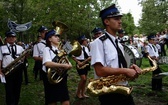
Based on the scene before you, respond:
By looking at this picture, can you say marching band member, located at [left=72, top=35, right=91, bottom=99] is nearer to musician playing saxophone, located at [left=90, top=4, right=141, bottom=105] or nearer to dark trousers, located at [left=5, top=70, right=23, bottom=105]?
dark trousers, located at [left=5, top=70, right=23, bottom=105]

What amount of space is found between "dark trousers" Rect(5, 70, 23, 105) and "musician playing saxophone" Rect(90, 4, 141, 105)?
12.0ft

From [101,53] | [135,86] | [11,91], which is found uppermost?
[101,53]

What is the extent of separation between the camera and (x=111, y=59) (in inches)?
134

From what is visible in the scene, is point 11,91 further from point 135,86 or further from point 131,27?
point 131,27

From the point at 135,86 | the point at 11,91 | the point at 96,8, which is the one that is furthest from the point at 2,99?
the point at 96,8

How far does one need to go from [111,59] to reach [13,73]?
3916 millimetres

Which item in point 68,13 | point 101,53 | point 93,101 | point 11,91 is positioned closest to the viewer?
point 101,53

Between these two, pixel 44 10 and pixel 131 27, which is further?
pixel 131 27

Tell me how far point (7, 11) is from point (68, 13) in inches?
192

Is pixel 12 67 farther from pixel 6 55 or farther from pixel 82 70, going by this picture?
pixel 82 70

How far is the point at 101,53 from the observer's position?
3.42m

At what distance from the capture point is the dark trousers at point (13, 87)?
21.8ft

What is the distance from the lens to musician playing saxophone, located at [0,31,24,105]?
664 centimetres

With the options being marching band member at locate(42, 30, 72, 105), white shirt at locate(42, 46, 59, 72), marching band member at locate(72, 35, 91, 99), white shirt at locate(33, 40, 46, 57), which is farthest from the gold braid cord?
white shirt at locate(33, 40, 46, 57)
